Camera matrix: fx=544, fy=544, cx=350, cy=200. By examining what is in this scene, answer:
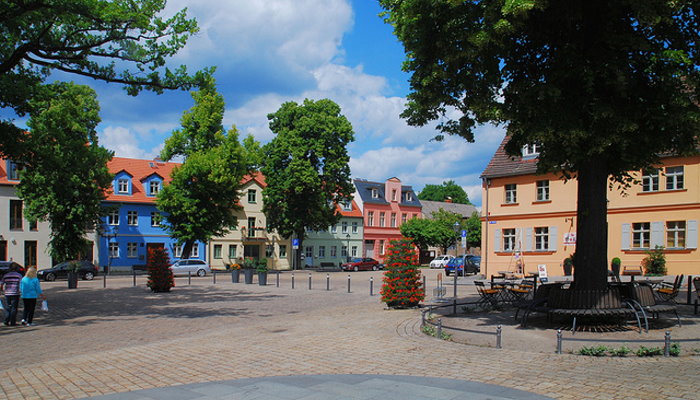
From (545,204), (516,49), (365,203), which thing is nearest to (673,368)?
(516,49)

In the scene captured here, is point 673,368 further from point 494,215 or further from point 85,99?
point 85,99

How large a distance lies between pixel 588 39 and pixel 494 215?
2662 centimetres

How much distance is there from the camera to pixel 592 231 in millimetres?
12062

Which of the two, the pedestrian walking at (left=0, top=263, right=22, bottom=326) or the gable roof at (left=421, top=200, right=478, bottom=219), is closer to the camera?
the pedestrian walking at (left=0, top=263, right=22, bottom=326)

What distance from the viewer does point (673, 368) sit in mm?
8000

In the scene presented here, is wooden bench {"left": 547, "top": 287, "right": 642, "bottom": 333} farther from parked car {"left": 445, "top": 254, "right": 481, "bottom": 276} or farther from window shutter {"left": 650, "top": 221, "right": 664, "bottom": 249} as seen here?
parked car {"left": 445, "top": 254, "right": 481, "bottom": 276}

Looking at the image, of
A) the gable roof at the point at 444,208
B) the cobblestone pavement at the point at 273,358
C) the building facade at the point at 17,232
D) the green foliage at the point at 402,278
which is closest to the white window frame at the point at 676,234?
the green foliage at the point at 402,278

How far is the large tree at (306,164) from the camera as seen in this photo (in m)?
50.6

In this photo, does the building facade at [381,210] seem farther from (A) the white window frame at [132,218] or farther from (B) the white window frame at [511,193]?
(B) the white window frame at [511,193]

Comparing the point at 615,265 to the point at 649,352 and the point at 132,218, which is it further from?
the point at 132,218

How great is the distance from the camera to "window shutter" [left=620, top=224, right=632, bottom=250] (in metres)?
31.9

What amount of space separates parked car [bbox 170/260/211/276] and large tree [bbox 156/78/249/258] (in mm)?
2112

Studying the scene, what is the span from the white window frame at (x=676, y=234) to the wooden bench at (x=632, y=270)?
2.05 metres

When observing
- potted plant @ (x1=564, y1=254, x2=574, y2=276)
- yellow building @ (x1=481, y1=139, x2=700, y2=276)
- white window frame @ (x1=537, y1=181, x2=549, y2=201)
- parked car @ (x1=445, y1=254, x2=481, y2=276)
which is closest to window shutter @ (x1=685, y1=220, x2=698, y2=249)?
yellow building @ (x1=481, y1=139, x2=700, y2=276)
